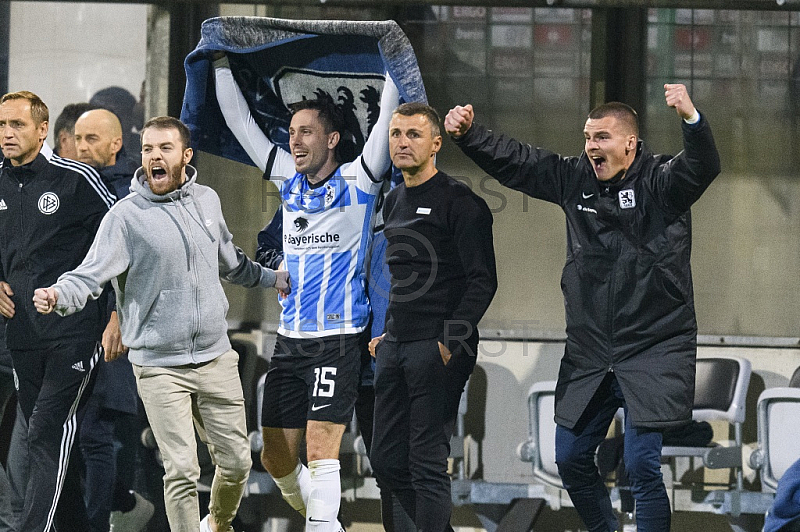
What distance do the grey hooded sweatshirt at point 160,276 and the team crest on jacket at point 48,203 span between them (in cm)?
58

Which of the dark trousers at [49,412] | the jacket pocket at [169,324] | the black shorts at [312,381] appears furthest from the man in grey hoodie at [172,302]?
the dark trousers at [49,412]

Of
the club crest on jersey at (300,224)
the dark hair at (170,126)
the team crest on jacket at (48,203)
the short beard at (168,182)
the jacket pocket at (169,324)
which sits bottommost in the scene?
the jacket pocket at (169,324)

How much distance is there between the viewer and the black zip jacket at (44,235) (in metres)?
4.98

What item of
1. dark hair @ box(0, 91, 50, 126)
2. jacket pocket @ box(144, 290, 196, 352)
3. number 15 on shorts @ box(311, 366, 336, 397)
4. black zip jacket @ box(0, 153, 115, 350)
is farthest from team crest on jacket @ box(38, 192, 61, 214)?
number 15 on shorts @ box(311, 366, 336, 397)

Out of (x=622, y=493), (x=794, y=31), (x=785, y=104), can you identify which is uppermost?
(x=794, y=31)

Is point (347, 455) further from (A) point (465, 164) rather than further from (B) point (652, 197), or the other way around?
(B) point (652, 197)

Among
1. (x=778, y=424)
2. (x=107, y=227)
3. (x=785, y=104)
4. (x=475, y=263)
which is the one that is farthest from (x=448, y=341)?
(x=785, y=104)

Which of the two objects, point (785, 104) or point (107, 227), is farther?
point (785, 104)

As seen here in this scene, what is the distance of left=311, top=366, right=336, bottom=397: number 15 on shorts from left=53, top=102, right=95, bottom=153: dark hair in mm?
2017

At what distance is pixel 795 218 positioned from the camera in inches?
231

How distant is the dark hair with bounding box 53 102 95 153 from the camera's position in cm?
589

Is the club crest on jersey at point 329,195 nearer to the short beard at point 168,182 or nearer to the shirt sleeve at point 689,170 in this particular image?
the short beard at point 168,182

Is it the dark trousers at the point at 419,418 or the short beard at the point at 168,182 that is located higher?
the short beard at the point at 168,182

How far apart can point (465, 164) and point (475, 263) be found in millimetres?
1577
